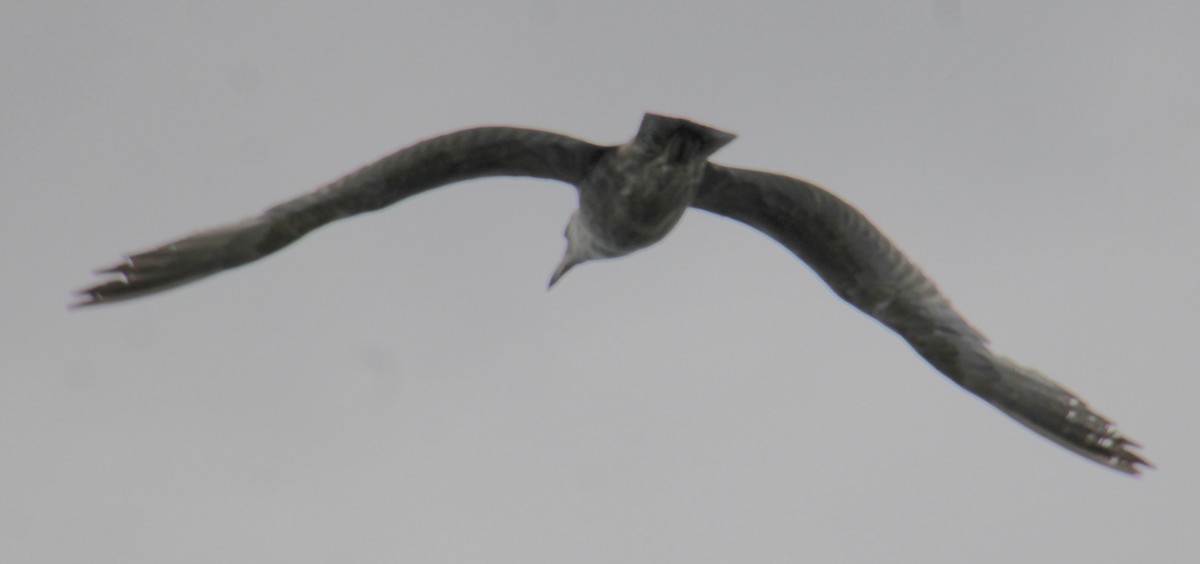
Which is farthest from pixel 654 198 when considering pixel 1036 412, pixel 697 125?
pixel 1036 412

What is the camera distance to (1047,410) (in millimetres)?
10938

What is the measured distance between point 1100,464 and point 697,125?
143 inches

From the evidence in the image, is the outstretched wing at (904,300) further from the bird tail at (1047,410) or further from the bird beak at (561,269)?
the bird beak at (561,269)

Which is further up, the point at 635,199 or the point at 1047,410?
the point at 635,199

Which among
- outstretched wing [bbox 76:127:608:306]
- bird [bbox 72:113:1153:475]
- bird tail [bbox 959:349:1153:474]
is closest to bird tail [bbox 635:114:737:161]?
bird [bbox 72:113:1153:475]

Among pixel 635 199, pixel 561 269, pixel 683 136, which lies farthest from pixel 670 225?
pixel 561 269

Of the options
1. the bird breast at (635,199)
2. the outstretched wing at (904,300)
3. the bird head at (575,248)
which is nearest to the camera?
the bird breast at (635,199)

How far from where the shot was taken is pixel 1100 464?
1084cm

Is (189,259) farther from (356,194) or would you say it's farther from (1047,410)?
(1047,410)

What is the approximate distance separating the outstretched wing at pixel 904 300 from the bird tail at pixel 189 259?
267 cm

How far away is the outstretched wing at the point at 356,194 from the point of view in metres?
9.67

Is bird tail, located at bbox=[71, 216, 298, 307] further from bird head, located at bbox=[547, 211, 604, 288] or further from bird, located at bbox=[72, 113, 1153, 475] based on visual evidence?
bird head, located at bbox=[547, 211, 604, 288]

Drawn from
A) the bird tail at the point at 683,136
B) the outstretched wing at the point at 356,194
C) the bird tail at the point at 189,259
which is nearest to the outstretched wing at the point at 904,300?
the bird tail at the point at 683,136

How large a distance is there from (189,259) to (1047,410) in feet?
18.2
